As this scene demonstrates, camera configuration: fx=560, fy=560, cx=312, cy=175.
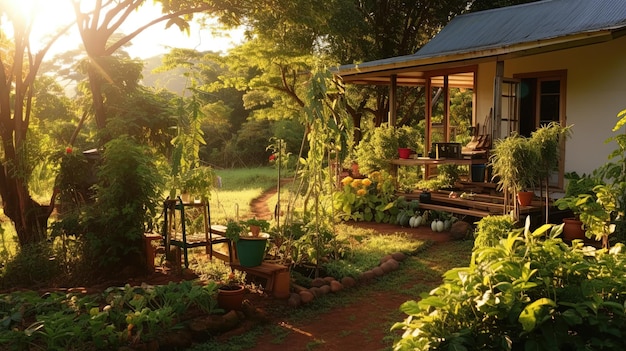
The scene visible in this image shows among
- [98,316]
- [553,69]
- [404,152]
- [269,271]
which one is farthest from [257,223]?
[553,69]

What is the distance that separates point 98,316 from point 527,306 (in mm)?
3343

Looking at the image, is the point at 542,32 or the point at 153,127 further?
the point at 542,32

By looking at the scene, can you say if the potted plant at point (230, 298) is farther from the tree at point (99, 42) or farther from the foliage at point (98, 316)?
the tree at point (99, 42)

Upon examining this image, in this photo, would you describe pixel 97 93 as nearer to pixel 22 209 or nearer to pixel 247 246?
pixel 22 209

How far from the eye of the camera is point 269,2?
1118 centimetres

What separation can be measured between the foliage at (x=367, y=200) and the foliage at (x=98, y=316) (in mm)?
5579

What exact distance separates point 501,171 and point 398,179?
13.6ft

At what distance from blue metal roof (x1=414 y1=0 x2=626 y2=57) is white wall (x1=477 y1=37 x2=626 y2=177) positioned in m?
0.52

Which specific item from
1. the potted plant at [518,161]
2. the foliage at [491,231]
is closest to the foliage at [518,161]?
the potted plant at [518,161]

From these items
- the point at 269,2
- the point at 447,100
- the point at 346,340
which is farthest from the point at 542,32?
the point at 346,340

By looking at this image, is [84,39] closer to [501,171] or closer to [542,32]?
[501,171]

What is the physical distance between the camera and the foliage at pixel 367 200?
10.6m

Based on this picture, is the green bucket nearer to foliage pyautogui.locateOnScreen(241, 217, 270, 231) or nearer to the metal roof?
foliage pyautogui.locateOnScreen(241, 217, 270, 231)

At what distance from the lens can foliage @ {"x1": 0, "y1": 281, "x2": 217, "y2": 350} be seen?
4352 millimetres
